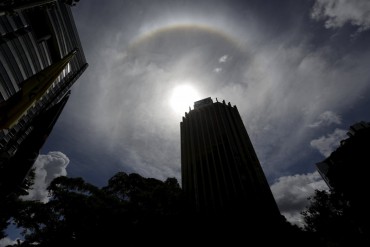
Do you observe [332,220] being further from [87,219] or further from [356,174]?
[87,219]

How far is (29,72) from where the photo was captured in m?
38.5

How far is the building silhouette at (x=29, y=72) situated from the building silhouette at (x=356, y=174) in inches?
1705

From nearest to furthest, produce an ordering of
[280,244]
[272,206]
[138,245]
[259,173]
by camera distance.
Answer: [138,245] < [280,244] < [272,206] < [259,173]

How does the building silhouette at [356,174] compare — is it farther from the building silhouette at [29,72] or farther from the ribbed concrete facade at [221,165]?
the building silhouette at [29,72]

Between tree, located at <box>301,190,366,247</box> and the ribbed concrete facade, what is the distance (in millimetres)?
7214

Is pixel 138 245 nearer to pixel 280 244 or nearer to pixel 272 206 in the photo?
pixel 280 244

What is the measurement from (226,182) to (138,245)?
35.2m

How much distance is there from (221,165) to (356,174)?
28351mm

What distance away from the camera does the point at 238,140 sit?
185 ft

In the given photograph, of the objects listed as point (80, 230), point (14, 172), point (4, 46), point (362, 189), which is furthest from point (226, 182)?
point (4, 46)

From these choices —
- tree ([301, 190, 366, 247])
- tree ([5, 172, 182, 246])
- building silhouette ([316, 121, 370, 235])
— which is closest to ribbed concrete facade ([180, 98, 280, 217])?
tree ([301, 190, 366, 247])

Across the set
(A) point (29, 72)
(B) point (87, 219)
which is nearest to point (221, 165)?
(B) point (87, 219)

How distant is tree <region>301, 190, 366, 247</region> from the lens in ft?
110

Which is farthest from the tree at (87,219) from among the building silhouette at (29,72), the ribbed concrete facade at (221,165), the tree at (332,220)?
the tree at (332,220)
